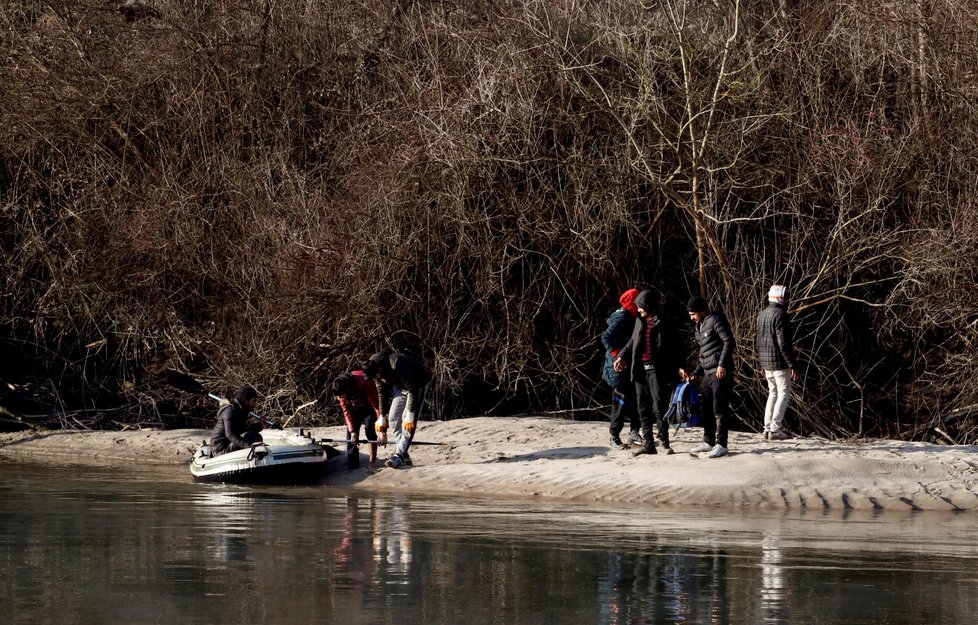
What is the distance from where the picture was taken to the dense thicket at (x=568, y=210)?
2038 centimetres

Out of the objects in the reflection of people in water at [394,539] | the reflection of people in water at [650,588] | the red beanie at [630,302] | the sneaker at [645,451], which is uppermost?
the red beanie at [630,302]

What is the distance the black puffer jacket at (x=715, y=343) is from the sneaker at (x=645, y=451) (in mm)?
1019

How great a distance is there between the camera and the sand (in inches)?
573

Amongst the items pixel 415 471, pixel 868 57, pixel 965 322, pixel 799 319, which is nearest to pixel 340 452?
pixel 415 471

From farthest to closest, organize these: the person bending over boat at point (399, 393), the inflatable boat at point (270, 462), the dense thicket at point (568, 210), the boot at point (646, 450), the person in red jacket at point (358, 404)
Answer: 1. the dense thicket at point (568, 210)
2. the person in red jacket at point (358, 404)
3. the inflatable boat at point (270, 462)
4. the person bending over boat at point (399, 393)
5. the boot at point (646, 450)

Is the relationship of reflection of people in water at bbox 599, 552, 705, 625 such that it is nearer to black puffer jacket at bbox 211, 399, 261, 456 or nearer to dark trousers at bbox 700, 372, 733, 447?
dark trousers at bbox 700, 372, 733, 447

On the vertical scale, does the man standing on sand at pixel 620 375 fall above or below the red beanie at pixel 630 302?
below

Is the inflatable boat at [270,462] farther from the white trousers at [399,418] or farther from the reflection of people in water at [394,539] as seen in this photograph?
the reflection of people in water at [394,539]

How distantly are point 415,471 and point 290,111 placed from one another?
8.91 m

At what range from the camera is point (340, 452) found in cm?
1755

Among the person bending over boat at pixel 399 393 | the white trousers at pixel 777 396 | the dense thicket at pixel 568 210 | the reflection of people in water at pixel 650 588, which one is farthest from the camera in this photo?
the dense thicket at pixel 568 210

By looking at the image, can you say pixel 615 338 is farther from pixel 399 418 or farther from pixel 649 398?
pixel 399 418

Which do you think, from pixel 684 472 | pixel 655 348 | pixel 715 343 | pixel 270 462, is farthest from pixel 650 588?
pixel 270 462

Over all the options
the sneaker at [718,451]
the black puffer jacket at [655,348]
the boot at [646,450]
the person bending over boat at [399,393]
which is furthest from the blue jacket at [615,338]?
the person bending over boat at [399,393]
